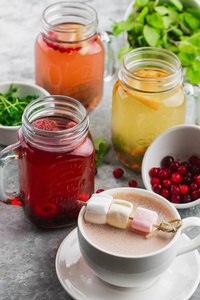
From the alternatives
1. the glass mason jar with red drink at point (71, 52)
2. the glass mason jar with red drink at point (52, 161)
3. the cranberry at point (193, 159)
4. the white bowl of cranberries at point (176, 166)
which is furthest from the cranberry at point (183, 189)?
the glass mason jar with red drink at point (71, 52)

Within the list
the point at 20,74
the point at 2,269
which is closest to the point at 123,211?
the point at 2,269

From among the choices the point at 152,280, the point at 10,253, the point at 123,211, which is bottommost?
the point at 10,253

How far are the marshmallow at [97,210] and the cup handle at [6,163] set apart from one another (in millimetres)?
239

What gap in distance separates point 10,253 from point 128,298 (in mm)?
314

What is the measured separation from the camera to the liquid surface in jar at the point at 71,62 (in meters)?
1.40

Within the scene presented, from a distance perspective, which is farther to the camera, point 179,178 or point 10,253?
point 179,178

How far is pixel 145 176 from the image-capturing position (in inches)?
48.7

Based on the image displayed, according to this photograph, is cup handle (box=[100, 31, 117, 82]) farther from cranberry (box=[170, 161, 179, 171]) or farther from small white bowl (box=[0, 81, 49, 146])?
cranberry (box=[170, 161, 179, 171])

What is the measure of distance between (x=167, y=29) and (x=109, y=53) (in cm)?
24

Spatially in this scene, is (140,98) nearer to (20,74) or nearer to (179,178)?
(179,178)

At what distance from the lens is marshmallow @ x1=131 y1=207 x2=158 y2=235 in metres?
0.94

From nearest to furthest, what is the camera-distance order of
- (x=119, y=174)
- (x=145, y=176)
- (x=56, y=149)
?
(x=56, y=149) < (x=145, y=176) < (x=119, y=174)

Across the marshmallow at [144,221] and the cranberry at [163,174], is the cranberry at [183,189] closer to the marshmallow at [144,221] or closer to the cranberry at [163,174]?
the cranberry at [163,174]

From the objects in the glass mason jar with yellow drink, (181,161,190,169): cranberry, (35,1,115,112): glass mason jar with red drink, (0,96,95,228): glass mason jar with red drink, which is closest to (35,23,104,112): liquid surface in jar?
(35,1,115,112): glass mason jar with red drink
